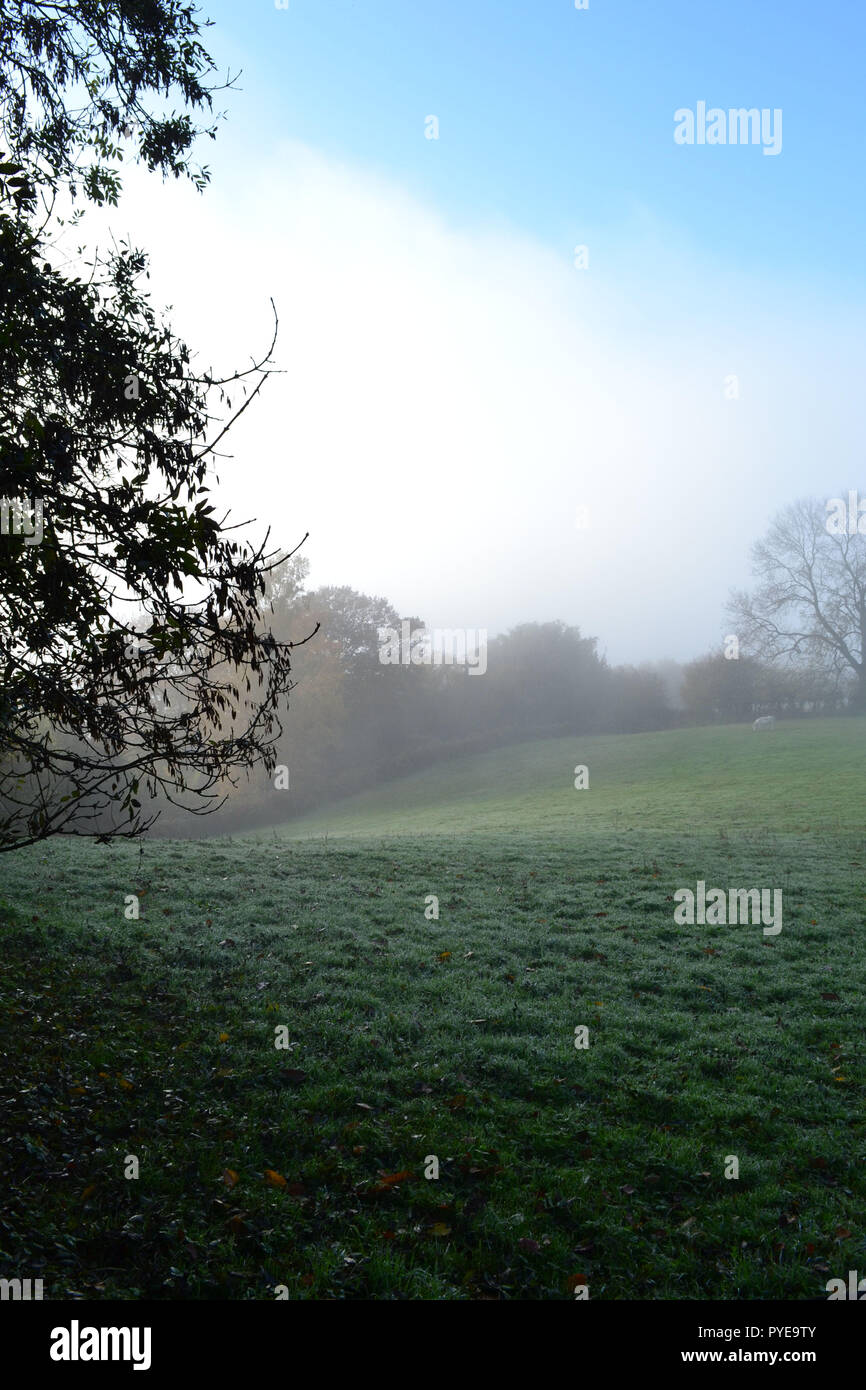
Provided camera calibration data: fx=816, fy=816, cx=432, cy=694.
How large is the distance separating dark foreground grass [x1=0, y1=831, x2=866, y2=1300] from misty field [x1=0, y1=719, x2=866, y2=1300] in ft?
0.08

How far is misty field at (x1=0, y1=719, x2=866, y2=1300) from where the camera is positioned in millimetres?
4645

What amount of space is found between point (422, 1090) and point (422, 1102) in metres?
0.21

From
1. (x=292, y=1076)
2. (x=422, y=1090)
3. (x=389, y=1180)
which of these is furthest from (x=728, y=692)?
(x=389, y=1180)

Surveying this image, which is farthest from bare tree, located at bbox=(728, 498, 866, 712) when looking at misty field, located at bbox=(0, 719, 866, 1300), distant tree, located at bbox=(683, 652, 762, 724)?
misty field, located at bbox=(0, 719, 866, 1300)

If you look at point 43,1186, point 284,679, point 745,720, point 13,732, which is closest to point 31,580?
point 13,732

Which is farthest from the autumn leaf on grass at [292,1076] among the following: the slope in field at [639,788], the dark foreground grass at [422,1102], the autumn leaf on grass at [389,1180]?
the slope in field at [639,788]

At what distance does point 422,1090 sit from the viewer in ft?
21.4

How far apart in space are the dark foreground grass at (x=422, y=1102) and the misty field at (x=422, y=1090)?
0.08 ft

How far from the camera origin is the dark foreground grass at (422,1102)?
4.62 metres

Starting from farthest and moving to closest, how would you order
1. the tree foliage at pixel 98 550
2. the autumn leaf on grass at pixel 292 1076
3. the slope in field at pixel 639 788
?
the slope in field at pixel 639 788 → the autumn leaf on grass at pixel 292 1076 → the tree foliage at pixel 98 550

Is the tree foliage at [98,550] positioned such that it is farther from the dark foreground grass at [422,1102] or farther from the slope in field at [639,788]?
the slope in field at [639,788]

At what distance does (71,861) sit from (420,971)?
8.43m

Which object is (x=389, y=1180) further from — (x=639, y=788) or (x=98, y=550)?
(x=639, y=788)
